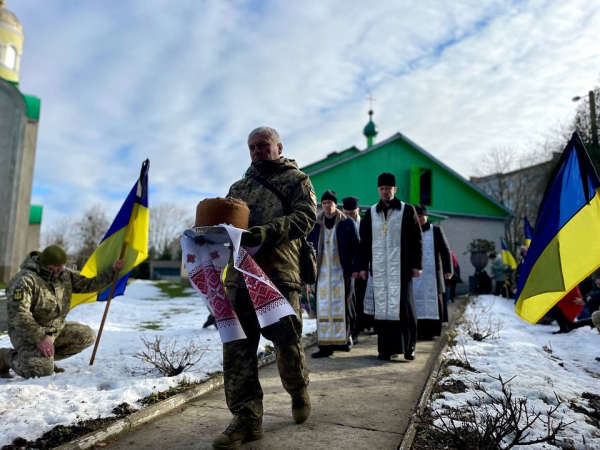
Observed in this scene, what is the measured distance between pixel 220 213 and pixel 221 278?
48 cm

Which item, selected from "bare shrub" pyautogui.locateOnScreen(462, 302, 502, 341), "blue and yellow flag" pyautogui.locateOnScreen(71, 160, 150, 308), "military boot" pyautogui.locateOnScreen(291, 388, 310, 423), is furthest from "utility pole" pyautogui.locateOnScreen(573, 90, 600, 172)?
"military boot" pyautogui.locateOnScreen(291, 388, 310, 423)

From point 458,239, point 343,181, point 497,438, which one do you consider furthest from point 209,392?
point 458,239

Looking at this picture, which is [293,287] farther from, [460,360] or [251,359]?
[460,360]

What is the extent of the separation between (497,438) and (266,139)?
2357mm

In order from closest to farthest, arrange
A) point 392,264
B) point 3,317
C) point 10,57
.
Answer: point 392,264
point 3,317
point 10,57

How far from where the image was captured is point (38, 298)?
475 cm

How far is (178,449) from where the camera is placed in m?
2.85

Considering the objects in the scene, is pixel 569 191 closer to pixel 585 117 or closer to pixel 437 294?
pixel 437 294

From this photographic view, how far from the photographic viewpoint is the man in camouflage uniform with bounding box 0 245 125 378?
4559mm

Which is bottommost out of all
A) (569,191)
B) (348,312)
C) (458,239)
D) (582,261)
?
(348,312)

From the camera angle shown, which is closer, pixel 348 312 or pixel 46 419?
pixel 46 419

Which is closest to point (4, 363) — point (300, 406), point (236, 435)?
point (236, 435)

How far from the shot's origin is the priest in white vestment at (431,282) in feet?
24.3

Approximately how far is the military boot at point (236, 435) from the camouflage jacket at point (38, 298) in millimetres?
2792
